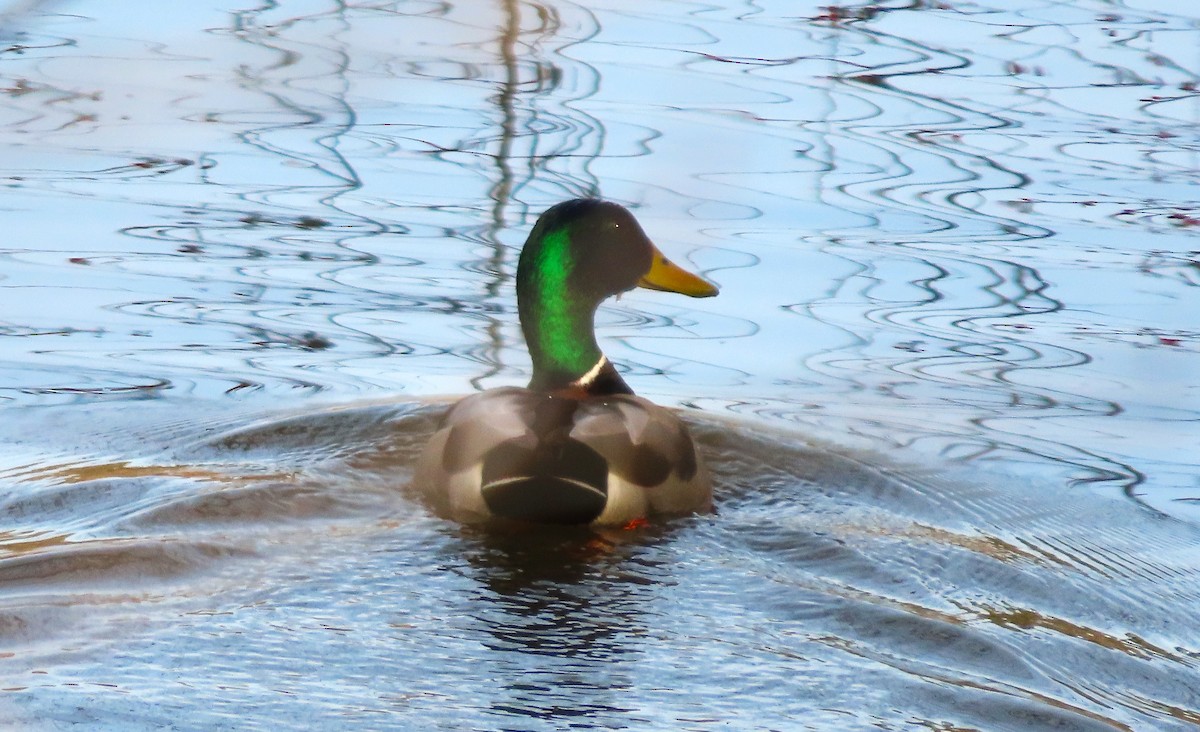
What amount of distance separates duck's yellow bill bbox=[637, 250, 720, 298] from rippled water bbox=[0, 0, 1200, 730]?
0.39 m

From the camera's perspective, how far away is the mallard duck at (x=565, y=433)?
443 cm

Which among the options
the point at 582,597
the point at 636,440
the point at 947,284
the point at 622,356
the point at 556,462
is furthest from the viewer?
the point at 947,284

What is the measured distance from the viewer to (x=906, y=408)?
19.4ft

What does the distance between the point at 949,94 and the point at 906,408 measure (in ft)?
12.2

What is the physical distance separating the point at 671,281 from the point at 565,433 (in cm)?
132

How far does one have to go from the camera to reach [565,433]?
174 inches

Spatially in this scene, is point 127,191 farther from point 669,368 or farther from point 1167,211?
point 1167,211

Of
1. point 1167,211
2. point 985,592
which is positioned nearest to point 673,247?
point 1167,211

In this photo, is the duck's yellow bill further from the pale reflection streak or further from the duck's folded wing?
the duck's folded wing

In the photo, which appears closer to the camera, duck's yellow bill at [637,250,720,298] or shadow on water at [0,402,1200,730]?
shadow on water at [0,402,1200,730]

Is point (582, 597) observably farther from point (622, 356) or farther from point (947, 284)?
point (947, 284)

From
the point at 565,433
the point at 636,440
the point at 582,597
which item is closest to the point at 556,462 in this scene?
the point at 565,433

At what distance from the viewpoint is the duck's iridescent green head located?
5.26m

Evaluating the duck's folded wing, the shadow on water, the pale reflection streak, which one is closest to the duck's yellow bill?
the shadow on water
